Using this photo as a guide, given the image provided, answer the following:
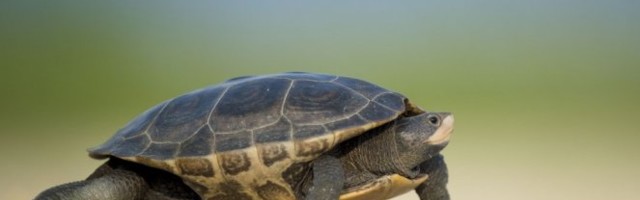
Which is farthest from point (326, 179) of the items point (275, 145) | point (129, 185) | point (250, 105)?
point (129, 185)

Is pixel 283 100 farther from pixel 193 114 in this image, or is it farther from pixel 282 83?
pixel 193 114

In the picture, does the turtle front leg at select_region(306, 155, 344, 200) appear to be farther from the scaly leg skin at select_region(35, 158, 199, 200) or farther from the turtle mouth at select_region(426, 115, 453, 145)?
the scaly leg skin at select_region(35, 158, 199, 200)

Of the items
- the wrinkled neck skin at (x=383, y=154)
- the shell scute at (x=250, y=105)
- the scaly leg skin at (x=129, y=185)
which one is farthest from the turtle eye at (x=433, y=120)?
the scaly leg skin at (x=129, y=185)

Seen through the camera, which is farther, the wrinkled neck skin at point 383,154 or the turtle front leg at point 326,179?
the wrinkled neck skin at point 383,154

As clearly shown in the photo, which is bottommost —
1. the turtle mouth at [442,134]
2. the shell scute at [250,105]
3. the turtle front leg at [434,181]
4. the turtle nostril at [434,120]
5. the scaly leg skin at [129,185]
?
the turtle front leg at [434,181]

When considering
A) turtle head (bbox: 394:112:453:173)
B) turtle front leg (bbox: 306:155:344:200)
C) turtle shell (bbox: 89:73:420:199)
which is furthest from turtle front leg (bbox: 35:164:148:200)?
turtle head (bbox: 394:112:453:173)

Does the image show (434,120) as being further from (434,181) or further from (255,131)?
(255,131)

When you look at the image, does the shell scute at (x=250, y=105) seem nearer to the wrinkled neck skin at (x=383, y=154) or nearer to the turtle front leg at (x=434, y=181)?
the wrinkled neck skin at (x=383, y=154)
